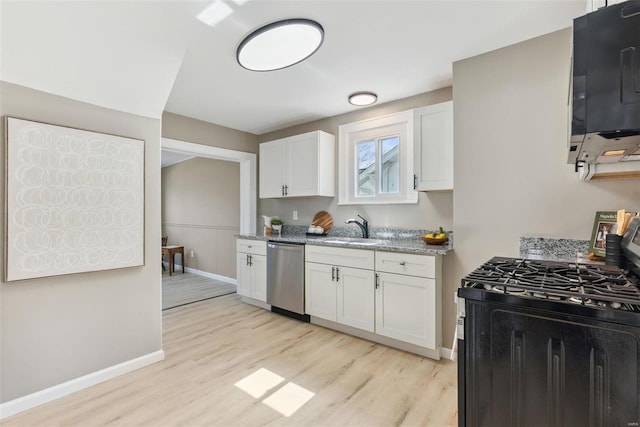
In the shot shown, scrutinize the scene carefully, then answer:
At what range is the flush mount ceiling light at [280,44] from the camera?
188 cm

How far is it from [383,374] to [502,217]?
4.95 ft

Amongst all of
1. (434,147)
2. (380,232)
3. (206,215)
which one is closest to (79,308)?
(380,232)

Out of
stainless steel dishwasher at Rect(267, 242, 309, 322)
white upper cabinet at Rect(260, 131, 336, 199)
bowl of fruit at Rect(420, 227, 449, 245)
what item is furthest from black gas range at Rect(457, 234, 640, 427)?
white upper cabinet at Rect(260, 131, 336, 199)

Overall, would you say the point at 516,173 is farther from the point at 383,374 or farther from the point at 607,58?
the point at 383,374

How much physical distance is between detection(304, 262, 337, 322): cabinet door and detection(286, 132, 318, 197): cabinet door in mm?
999

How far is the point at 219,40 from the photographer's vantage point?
82.9 inches

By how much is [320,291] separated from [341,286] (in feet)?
0.95

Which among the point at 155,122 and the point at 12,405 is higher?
the point at 155,122

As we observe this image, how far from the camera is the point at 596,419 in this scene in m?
0.95

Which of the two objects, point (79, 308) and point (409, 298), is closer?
point (79, 308)

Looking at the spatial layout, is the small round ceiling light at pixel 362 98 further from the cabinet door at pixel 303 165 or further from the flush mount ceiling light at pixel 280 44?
the flush mount ceiling light at pixel 280 44

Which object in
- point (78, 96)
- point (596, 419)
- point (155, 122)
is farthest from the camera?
point (155, 122)

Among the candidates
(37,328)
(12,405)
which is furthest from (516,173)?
(12,405)

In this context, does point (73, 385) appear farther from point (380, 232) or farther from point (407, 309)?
point (380, 232)
